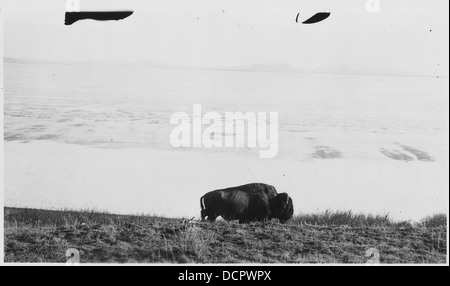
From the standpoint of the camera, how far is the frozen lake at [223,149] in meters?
4.35

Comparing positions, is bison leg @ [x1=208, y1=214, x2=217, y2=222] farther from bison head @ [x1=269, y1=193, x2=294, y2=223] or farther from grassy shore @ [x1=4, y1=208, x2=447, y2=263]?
bison head @ [x1=269, y1=193, x2=294, y2=223]

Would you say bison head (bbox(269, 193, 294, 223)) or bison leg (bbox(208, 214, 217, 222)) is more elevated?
bison head (bbox(269, 193, 294, 223))

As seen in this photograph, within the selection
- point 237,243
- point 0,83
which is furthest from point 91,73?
point 237,243

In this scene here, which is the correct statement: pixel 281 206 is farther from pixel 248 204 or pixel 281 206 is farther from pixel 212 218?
pixel 212 218

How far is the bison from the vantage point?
4.32 metres

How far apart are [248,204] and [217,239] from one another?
362 millimetres

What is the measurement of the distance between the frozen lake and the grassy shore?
0.10 metres

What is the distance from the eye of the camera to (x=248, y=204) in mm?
4328

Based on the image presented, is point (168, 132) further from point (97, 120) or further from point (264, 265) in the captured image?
point (264, 265)

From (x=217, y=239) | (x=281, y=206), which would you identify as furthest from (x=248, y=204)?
(x=217, y=239)
